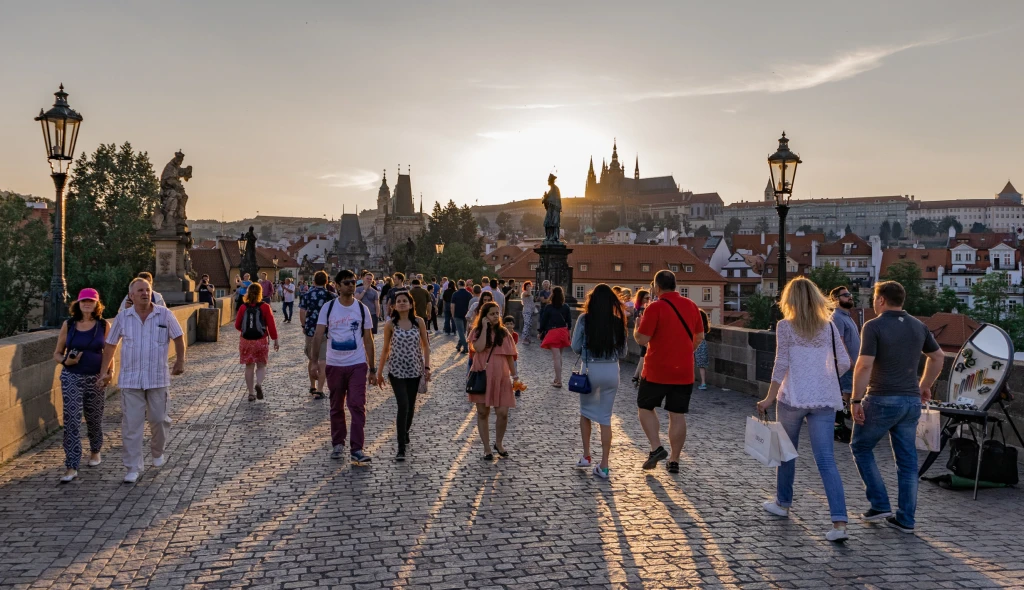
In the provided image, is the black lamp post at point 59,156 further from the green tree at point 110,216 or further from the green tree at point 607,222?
the green tree at point 607,222

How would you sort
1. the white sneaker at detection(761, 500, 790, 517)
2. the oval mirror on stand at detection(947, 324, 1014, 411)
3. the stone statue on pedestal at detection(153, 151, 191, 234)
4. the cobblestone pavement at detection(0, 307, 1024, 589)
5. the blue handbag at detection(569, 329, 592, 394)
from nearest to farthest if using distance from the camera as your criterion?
1. the cobblestone pavement at detection(0, 307, 1024, 589)
2. the white sneaker at detection(761, 500, 790, 517)
3. the oval mirror on stand at detection(947, 324, 1014, 411)
4. the blue handbag at detection(569, 329, 592, 394)
5. the stone statue on pedestal at detection(153, 151, 191, 234)

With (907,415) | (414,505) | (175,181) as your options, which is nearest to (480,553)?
(414,505)

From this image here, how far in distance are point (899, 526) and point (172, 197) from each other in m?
21.1

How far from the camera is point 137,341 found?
679cm

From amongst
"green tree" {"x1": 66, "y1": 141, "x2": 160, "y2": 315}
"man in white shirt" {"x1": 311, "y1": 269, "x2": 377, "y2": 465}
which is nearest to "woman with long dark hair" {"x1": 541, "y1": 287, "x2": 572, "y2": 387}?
"man in white shirt" {"x1": 311, "y1": 269, "x2": 377, "y2": 465}

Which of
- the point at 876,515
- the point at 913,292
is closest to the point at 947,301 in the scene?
the point at 913,292

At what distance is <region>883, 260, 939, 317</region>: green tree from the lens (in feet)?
253

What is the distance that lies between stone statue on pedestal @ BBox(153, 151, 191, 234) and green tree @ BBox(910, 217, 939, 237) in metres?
189

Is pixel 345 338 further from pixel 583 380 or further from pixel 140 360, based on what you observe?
pixel 583 380

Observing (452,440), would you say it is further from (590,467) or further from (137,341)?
(137,341)

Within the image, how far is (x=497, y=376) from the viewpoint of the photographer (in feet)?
24.8

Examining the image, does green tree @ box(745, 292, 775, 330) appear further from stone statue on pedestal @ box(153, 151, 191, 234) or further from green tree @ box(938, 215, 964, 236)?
green tree @ box(938, 215, 964, 236)

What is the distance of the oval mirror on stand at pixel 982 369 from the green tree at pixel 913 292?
72504mm

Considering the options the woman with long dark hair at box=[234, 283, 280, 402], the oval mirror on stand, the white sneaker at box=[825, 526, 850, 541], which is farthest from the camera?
the woman with long dark hair at box=[234, 283, 280, 402]
